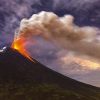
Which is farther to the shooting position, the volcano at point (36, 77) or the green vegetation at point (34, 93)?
the volcano at point (36, 77)

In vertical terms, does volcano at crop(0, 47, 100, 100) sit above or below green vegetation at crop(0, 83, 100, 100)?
above

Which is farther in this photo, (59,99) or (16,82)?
(16,82)

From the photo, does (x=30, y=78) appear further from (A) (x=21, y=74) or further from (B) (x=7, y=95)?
(B) (x=7, y=95)

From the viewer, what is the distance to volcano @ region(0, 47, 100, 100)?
132 metres

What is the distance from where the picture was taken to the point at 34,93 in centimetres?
12300

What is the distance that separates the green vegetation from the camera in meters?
116

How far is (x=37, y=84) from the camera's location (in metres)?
140

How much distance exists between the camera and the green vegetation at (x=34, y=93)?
382ft

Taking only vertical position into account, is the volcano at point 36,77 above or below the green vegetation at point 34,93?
above

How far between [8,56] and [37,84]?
44640mm

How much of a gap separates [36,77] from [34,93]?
1135 inches

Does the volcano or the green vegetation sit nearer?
the green vegetation

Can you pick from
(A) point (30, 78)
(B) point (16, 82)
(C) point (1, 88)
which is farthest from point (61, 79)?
(C) point (1, 88)

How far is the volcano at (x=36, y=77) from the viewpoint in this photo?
432ft
